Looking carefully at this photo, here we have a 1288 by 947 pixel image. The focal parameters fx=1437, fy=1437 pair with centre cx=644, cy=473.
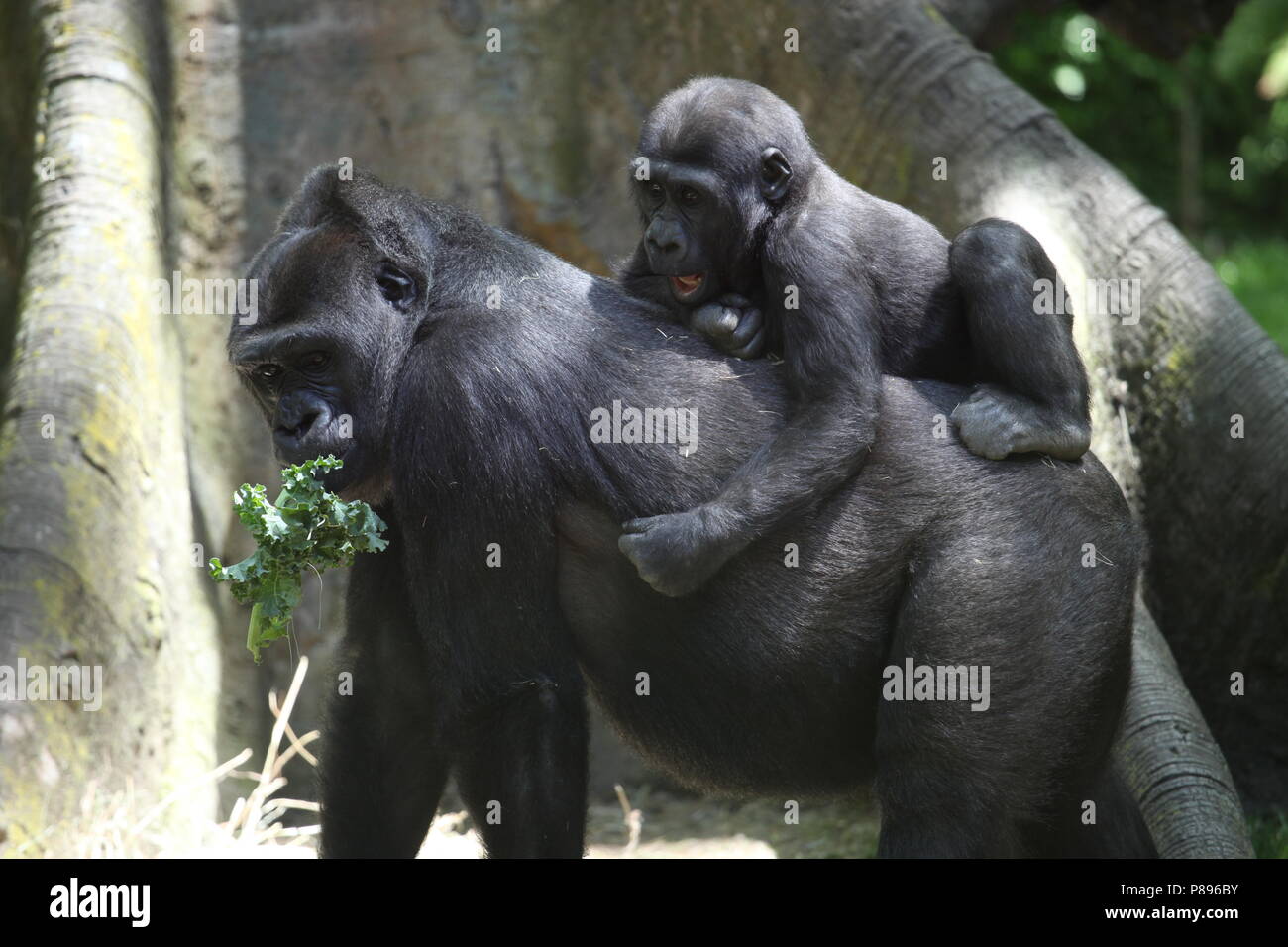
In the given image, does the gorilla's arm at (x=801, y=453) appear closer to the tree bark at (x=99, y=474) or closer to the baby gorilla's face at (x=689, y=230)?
the baby gorilla's face at (x=689, y=230)

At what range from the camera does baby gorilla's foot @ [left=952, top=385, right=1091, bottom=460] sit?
11.3 feet

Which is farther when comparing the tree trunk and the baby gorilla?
the tree trunk

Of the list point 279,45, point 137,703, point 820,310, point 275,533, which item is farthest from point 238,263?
point 820,310

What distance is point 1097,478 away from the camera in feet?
11.6

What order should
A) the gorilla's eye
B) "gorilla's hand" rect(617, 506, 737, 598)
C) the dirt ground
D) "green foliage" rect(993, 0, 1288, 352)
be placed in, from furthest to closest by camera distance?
"green foliage" rect(993, 0, 1288, 352) < the dirt ground < the gorilla's eye < "gorilla's hand" rect(617, 506, 737, 598)

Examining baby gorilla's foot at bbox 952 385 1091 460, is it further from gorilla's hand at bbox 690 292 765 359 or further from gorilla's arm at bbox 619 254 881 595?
gorilla's hand at bbox 690 292 765 359

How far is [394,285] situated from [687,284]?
0.76 meters

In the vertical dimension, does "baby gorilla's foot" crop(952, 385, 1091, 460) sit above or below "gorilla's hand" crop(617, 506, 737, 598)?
above

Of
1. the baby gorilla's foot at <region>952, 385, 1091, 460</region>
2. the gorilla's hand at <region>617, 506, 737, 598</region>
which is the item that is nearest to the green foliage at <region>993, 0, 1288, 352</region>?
the baby gorilla's foot at <region>952, 385, 1091, 460</region>

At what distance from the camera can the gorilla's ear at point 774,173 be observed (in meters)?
3.72

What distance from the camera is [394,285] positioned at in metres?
3.62

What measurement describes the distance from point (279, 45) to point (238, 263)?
927 millimetres

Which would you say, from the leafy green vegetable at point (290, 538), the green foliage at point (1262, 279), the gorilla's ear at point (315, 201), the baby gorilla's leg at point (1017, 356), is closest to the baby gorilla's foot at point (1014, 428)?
the baby gorilla's leg at point (1017, 356)

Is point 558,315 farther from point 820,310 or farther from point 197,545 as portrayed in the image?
point 197,545
